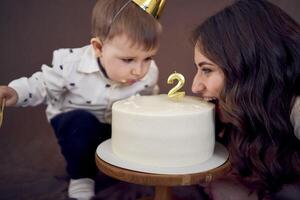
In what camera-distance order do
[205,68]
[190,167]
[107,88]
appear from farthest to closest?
[107,88], [205,68], [190,167]

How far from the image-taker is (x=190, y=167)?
89 centimetres

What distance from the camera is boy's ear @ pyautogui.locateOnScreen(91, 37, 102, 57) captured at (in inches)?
46.3

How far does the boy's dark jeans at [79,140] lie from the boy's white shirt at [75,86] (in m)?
0.05

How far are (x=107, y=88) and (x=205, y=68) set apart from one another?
0.35 m

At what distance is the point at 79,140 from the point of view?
1187mm

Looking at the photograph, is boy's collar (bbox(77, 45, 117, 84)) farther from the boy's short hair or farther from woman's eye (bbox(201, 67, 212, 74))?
woman's eye (bbox(201, 67, 212, 74))

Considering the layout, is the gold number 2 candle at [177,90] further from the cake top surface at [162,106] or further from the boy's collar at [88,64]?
the boy's collar at [88,64]

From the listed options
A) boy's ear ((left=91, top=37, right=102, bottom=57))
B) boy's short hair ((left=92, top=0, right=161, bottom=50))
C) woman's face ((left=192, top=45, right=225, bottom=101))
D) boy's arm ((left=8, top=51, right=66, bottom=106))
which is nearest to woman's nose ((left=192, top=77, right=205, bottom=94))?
woman's face ((left=192, top=45, right=225, bottom=101))

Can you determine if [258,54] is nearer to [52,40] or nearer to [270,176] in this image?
[270,176]

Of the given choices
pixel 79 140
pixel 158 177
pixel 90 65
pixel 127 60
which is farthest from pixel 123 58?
pixel 158 177

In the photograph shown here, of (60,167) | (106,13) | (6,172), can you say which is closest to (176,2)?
(106,13)

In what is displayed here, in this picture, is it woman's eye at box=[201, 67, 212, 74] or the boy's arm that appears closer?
woman's eye at box=[201, 67, 212, 74]

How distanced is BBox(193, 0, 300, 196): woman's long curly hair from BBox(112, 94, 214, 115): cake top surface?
0.08 m

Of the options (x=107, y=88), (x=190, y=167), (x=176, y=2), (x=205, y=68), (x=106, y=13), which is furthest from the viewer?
(x=176, y=2)
